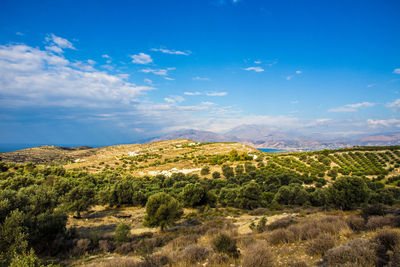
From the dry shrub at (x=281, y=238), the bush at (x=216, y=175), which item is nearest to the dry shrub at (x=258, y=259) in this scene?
the dry shrub at (x=281, y=238)

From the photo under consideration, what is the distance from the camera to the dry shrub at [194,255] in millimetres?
6532

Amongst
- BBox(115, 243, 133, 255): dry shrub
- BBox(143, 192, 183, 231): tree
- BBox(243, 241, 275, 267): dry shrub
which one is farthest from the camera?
BBox(143, 192, 183, 231): tree

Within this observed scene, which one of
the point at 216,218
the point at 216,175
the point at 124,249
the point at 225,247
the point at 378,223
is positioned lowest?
the point at 216,175

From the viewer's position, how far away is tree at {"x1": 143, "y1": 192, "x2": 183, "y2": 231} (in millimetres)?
15734

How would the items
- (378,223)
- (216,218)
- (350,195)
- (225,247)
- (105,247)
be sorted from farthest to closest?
(216,218), (350,195), (105,247), (378,223), (225,247)

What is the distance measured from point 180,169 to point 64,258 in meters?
40.6

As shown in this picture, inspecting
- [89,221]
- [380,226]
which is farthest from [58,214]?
[380,226]

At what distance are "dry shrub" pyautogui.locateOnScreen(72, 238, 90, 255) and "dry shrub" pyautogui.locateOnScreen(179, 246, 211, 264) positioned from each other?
7358mm

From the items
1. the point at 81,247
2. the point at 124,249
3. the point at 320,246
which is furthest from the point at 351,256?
the point at 81,247

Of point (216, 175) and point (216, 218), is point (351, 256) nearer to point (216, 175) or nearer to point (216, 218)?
point (216, 218)

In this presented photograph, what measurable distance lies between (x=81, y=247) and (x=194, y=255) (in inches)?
324

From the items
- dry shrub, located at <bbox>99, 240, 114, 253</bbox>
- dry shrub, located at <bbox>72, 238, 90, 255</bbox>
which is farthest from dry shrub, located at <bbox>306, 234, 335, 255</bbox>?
dry shrub, located at <bbox>72, 238, 90, 255</bbox>

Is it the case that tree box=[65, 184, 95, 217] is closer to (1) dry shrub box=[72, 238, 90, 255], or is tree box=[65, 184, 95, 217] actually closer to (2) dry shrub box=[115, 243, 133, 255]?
(1) dry shrub box=[72, 238, 90, 255]

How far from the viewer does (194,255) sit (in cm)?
673
